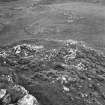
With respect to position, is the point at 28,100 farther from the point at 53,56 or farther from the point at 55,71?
the point at 53,56

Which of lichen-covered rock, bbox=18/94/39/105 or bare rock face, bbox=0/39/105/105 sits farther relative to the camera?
bare rock face, bbox=0/39/105/105

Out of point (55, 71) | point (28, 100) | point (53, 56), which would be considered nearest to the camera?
point (28, 100)

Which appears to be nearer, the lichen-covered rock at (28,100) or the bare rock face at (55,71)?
the lichen-covered rock at (28,100)

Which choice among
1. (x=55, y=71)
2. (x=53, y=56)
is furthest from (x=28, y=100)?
(x=53, y=56)

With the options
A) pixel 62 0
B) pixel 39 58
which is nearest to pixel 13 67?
pixel 39 58

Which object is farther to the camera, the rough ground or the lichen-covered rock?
the rough ground
